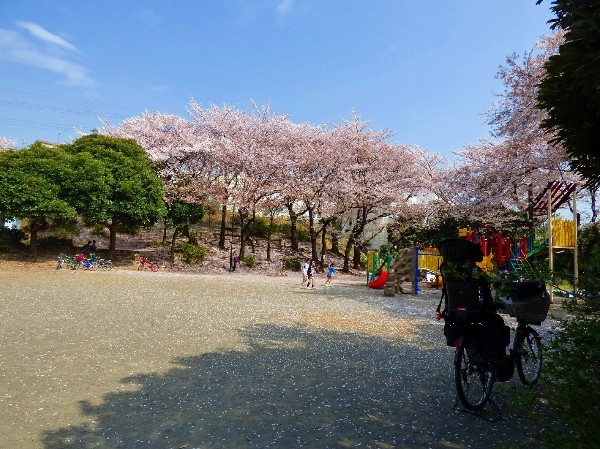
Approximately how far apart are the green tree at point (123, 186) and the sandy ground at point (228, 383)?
14.4m

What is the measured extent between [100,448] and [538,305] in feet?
13.9

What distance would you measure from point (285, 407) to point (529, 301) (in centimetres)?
272

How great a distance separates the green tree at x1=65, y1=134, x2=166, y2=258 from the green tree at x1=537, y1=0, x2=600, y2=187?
24.1 m

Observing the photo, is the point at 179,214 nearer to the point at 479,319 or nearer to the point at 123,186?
the point at 123,186

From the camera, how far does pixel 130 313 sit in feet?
33.9

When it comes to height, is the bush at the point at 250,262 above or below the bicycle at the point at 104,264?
above

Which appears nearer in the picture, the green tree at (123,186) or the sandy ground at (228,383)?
the sandy ground at (228,383)

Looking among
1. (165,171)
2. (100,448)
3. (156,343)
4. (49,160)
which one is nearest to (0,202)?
(49,160)

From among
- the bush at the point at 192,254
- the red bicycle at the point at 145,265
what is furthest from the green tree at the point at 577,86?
the bush at the point at 192,254

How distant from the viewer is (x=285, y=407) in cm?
441

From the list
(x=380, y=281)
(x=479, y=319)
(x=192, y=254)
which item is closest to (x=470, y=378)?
(x=479, y=319)

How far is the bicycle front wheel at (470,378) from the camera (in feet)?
13.9

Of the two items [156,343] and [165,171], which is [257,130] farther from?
[156,343]

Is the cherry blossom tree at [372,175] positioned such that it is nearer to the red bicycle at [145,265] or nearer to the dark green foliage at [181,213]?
the dark green foliage at [181,213]
